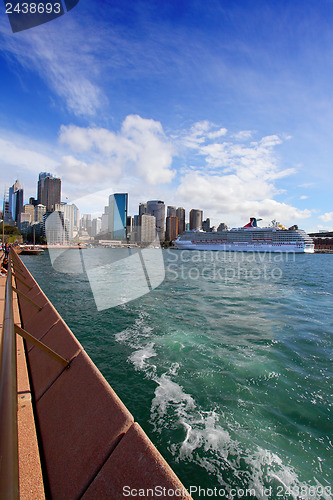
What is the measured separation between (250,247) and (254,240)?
3276mm

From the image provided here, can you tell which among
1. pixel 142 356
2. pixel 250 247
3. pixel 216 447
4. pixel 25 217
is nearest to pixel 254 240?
pixel 250 247

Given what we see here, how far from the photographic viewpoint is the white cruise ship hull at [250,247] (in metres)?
95.0

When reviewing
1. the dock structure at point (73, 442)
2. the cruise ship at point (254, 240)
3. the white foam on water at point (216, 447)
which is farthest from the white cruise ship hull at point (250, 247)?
the dock structure at point (73, 442)

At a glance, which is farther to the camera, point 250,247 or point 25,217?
point 25,217

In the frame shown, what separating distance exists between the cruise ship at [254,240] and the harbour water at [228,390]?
93615 mm

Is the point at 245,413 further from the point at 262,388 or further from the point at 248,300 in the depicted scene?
the point at 248,300

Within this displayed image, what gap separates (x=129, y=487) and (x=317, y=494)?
2982 millimetres

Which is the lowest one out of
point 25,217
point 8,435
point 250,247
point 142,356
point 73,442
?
point 142,356

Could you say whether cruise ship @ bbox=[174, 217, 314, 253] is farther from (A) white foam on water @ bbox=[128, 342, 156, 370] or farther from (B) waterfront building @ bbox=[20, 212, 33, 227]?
(B) waterfront building @ bbox=[20, 212, 33, 227]

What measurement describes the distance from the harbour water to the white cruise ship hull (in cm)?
9322

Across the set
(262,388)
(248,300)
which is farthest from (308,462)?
(248,300)

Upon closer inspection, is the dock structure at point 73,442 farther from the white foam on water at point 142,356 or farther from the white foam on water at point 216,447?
the white foam on water at point 142,356

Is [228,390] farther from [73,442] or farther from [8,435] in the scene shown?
[8,435]

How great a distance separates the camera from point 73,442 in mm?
2203
